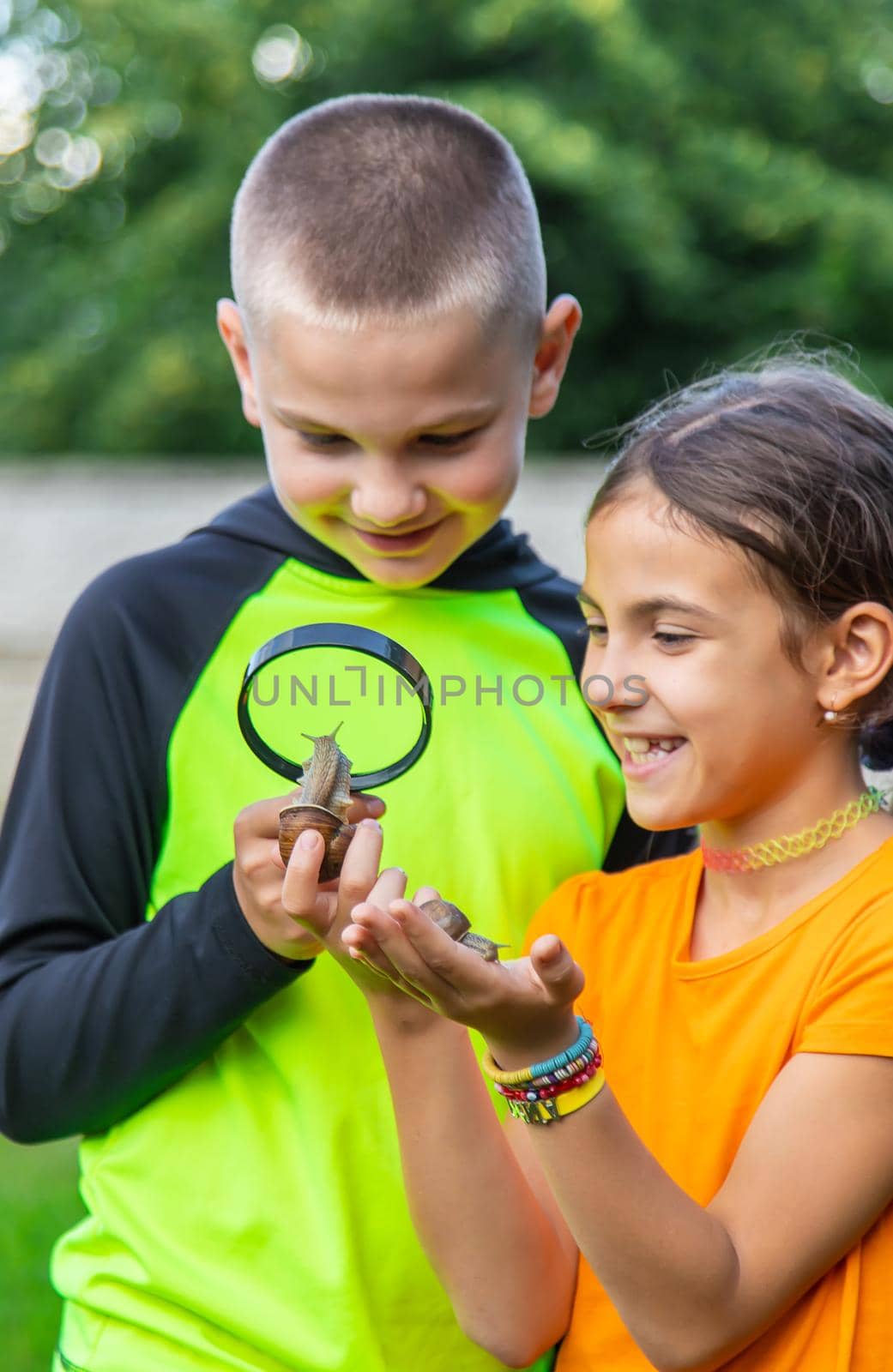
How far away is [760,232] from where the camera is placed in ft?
42.0

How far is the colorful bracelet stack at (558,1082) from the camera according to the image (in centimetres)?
189

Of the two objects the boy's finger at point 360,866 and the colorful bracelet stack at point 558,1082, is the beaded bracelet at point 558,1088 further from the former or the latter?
the boy's finger at point 360,866

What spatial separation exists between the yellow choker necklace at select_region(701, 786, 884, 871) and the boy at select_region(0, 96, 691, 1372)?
33 centimetres

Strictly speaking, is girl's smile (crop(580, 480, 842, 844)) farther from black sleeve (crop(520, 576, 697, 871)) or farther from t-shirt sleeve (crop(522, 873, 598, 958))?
black sleeve (crop(520, 576, 697, 871))

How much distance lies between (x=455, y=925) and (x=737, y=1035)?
1.64 feet

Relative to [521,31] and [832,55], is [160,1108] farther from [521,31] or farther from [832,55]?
[832,55]

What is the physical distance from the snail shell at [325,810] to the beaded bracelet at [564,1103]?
15.6 inches

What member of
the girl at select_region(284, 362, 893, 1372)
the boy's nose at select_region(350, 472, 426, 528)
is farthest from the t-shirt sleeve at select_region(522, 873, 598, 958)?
the boy's nose at select_region(350, 472, 426, 528)

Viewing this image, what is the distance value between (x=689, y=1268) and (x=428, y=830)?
77 cm

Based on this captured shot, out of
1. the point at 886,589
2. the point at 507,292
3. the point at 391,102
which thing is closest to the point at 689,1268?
the point at 886,589

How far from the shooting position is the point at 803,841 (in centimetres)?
226

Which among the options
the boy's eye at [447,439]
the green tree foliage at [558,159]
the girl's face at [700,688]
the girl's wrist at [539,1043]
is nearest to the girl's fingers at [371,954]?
the girl's wrist at [539,1043]

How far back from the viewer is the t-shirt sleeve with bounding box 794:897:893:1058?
6.55ft

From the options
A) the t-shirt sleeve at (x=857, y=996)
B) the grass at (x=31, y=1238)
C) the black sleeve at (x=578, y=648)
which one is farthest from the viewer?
the grass at (x=31, y=1238)
